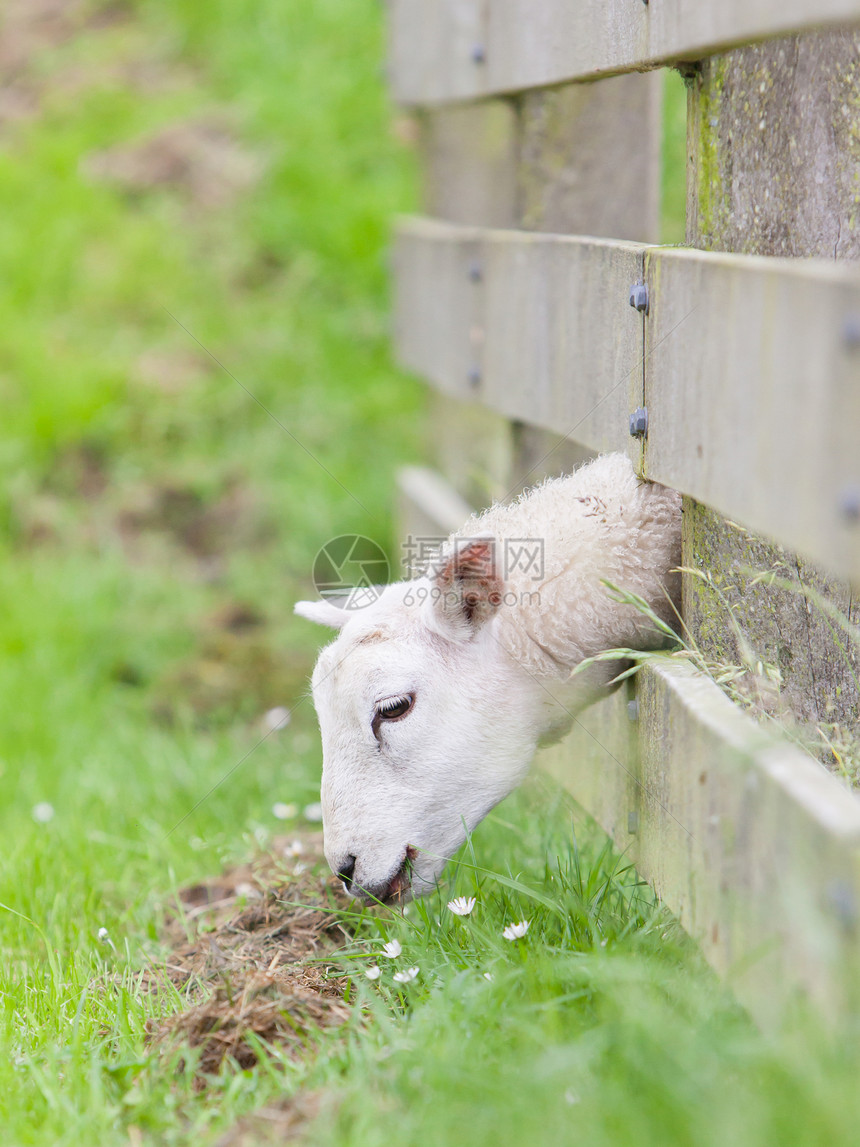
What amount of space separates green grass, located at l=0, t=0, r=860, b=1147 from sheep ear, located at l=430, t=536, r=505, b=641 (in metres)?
0.54

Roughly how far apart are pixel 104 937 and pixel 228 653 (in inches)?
93.5

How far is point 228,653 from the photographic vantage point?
5.22 m

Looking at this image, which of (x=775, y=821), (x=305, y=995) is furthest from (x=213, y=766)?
(x=775, y=821)

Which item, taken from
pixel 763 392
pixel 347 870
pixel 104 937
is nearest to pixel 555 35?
pixel 763 392

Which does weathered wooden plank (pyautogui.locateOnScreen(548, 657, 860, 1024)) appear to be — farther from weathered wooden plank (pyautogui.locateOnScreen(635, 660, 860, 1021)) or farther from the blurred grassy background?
the blurred grassy background

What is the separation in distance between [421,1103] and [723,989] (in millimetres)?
500

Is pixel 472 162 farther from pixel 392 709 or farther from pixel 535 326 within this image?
pixel 392 709

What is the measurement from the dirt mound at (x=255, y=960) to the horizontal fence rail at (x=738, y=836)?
0.68 meters

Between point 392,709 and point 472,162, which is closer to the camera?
point 392,709

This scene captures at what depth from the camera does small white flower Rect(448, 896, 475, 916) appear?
241cm

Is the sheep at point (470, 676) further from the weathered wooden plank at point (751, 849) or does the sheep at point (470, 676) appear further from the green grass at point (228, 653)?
the weathered wooden plank at point (751, 849)

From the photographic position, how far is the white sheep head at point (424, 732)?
8.54 feet

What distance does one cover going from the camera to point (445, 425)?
5.31 meters

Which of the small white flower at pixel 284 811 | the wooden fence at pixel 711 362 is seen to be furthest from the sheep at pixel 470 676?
the small white flower at pixel 284 811
